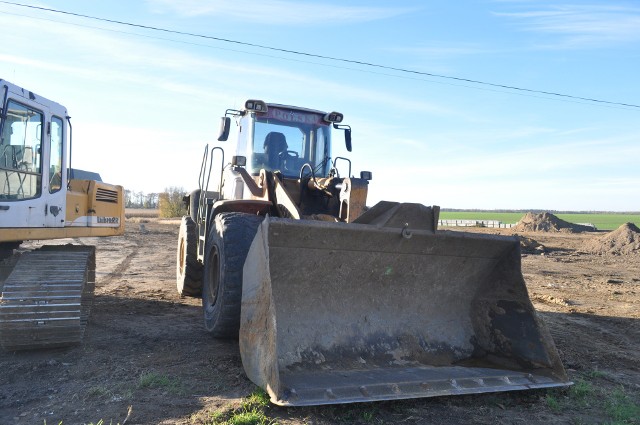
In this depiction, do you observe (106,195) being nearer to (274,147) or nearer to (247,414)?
(274,147)

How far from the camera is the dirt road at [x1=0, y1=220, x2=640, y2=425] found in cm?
429

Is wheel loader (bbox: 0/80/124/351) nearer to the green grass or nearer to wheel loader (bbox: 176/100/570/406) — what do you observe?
wheel loader (bbox: 176/100/570/406)

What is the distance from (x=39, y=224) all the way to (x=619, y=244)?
72.1ft

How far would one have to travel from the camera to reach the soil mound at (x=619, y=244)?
22.2m

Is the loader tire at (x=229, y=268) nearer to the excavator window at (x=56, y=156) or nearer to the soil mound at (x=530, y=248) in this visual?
the excavator window at (x=56, y=156)

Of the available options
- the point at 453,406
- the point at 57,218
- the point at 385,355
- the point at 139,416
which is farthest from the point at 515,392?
the point at 57,218

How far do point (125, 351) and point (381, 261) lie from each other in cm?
277

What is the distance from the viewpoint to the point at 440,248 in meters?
5.63

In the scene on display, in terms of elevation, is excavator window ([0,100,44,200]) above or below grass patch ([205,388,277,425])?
above

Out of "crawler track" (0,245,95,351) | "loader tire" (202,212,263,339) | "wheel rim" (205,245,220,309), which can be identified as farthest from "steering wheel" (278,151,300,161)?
Answer: "crawler track" (0,245,95,351)

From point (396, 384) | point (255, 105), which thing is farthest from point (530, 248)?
point (396, 384)

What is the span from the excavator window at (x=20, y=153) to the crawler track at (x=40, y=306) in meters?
0.80

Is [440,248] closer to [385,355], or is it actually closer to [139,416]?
[385,355]

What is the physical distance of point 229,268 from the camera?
224 inches
